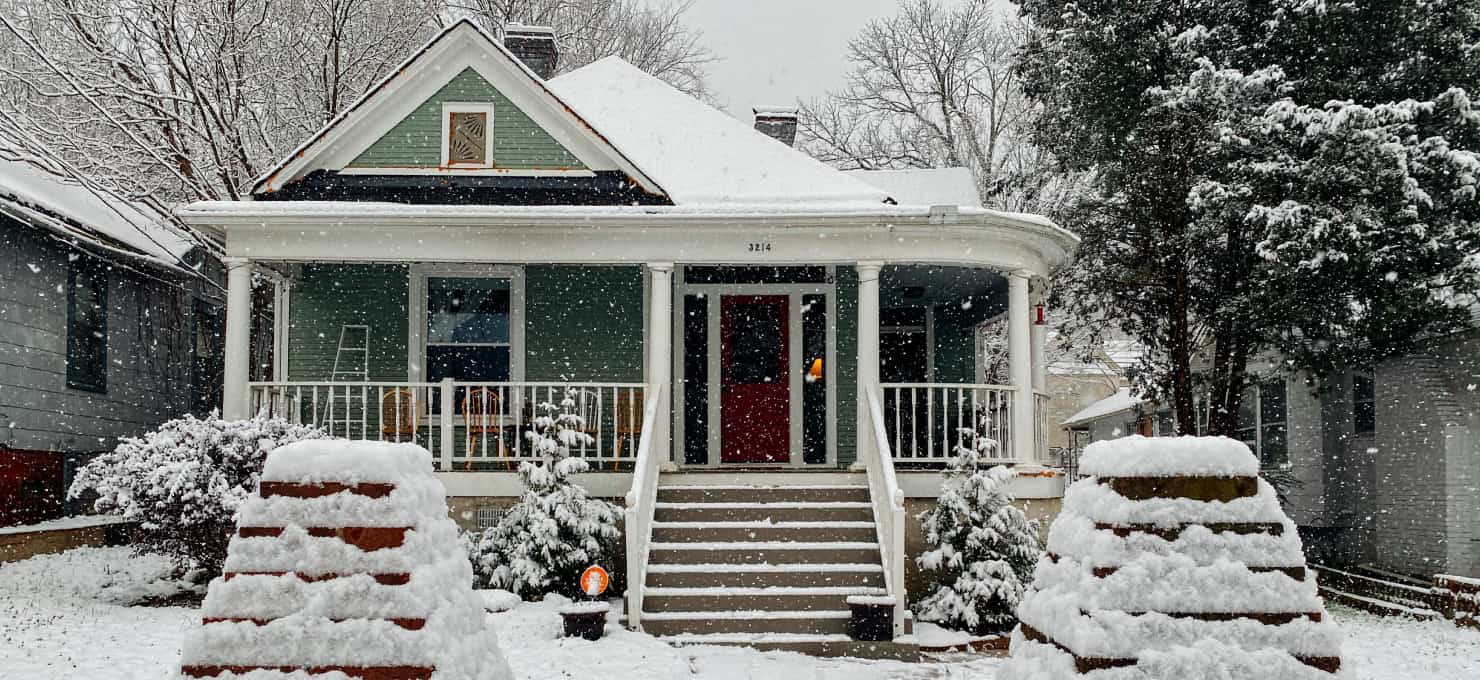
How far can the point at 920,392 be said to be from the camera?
1386cm

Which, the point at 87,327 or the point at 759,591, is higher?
the point at 87,327

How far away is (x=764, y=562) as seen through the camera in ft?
30.3

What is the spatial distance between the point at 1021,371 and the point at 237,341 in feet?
23.5

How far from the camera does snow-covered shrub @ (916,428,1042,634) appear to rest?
8.78 m

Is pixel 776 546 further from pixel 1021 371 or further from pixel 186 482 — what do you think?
pixel 186 482

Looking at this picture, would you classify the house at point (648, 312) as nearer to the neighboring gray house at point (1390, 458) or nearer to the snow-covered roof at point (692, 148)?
the snow-covered roof at point (692, 148)

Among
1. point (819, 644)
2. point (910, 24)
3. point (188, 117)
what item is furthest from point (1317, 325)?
point (910, 24)

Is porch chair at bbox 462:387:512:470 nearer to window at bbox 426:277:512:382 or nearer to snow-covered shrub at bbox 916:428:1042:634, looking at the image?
window at bbox 426:277:512:382

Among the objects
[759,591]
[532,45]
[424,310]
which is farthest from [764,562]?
[532,45]

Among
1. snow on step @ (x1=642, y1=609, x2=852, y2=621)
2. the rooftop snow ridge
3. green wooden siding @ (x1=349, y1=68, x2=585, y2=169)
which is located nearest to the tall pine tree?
Answer: snow on step @ (x1=642, y1=609, x2=852, y2=621)

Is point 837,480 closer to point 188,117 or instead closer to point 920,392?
→ point 920,392

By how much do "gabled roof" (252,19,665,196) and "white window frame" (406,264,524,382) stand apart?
1394 millimetres

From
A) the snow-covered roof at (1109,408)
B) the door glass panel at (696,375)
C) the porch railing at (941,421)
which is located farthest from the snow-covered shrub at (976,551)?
the snow-covered roof at (1109,408)

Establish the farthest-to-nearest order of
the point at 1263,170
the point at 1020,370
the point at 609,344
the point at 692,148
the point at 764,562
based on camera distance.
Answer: the point at 692,148 → the point at 609,344 → the point at 1263,170 → the point at 1020,370 → the point at 764,562
